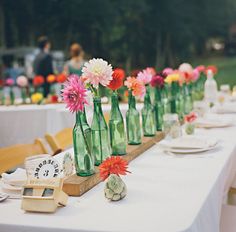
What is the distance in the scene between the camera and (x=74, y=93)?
5.65ft

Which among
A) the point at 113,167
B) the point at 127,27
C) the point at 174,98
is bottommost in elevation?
the point at 113,167

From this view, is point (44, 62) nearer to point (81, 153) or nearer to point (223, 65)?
point (81, 153)

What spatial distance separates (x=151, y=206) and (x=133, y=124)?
2.86ft

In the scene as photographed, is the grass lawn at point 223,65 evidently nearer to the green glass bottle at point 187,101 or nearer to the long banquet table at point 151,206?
the green glass bottle at point 187,101

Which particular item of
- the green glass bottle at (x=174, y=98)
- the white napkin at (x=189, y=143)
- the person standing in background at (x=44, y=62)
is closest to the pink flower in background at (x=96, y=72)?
the white napkin at (x=189, y=143)

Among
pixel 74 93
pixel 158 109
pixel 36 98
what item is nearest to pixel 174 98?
pixel 158 109

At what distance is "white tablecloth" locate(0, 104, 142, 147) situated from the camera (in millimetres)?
4508

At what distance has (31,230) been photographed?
1.44 meters

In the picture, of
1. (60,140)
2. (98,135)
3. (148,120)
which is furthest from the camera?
(60,140)

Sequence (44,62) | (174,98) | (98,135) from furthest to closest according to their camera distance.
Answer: (44,62) → (174,98) → (98,135)

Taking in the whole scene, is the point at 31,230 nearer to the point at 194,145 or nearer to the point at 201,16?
the point at 194,145

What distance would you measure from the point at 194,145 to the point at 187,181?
511 millimetres

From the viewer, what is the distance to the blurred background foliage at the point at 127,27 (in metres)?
16.6

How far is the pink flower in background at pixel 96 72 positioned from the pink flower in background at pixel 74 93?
0.13 metres
